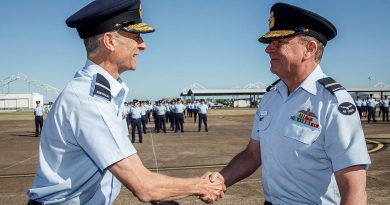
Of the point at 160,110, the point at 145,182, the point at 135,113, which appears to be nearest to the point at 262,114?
the point at 145,182

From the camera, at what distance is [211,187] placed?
98.4 inches

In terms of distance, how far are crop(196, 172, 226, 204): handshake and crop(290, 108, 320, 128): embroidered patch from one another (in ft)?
2.48

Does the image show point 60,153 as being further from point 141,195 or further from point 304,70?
point 304,70

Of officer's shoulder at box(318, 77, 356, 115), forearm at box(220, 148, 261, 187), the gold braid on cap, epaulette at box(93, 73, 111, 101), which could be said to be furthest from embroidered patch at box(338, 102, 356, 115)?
epaulette at box(93, 73, 111, 101)

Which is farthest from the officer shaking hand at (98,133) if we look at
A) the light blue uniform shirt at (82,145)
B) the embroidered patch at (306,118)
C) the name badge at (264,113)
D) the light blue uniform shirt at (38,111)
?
the light blue uniform shirt at (38,111)

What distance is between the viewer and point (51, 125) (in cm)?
204

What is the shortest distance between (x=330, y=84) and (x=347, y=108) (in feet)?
0.83

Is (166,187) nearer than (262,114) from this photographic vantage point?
Yes

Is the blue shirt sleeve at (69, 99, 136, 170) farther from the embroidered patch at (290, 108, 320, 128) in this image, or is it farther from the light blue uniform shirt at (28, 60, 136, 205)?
the embroidered patch at (290, 108, 320, 128)

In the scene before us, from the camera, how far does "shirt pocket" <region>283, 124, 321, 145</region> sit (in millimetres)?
2074

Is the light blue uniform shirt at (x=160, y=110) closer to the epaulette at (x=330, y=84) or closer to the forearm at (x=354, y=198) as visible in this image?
the epaulette at (x=330, y=84)

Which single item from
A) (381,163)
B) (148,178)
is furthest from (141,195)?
(381,163)

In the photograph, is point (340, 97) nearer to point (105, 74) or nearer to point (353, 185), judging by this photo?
point (353, 185)

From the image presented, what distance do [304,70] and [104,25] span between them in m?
1.35
